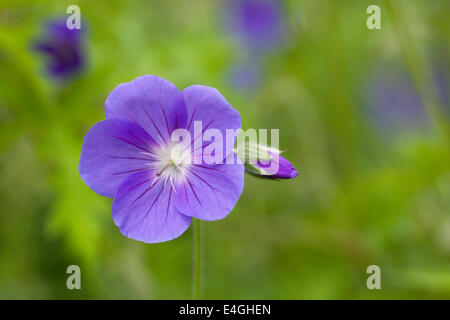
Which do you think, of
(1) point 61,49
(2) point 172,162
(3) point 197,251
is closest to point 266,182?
(1) point 61,49

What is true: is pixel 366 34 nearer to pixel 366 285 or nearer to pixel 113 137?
pixel 366 285

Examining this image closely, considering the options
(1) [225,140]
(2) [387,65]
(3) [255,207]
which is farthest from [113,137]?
(2) [387,65]

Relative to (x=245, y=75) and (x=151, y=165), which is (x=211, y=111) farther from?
(x=245, y=75)

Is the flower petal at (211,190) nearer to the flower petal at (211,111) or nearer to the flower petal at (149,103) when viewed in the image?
the flower petal at (211,111)

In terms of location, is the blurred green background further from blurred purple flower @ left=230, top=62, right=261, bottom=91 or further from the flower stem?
the flower stem

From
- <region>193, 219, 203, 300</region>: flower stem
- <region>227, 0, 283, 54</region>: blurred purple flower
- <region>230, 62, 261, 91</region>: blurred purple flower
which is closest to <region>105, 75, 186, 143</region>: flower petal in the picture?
<region>193, 219, 203, 300</region>: flower stem

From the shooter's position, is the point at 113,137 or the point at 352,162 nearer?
the point at 113,137
